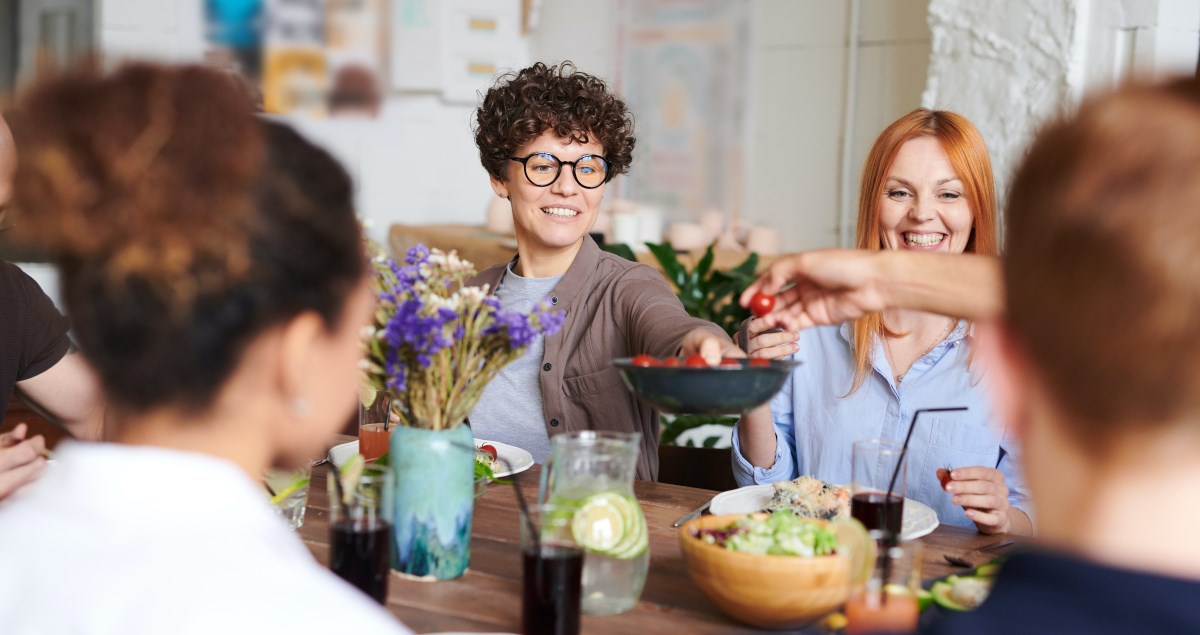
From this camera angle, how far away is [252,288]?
894 mm

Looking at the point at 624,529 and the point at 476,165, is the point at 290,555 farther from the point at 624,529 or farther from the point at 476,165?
the point at 476,165

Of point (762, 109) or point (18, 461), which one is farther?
point (762, 109)

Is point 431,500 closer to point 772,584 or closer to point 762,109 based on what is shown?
point 772,584

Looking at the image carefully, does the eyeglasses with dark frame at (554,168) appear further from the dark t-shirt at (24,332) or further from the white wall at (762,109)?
the white wall at (762,109)

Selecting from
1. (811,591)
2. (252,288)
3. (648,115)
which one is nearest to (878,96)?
(648,115)

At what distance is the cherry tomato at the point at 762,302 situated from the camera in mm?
1639

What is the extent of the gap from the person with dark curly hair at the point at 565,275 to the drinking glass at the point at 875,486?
688 millimetres

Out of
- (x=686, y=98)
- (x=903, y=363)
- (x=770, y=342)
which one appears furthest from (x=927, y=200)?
(x=686, y=98)

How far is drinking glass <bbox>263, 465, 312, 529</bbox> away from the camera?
1.59 m

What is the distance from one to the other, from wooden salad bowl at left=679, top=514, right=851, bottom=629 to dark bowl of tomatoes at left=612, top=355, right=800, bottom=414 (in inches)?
6.6

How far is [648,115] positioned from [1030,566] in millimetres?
4983

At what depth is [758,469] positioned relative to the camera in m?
2.08

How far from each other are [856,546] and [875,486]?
0.37 metres

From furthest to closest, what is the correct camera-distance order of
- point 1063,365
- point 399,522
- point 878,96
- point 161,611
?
1. point 878,96
2. point 399,522
3. point 161,611
4. point 1063,365
